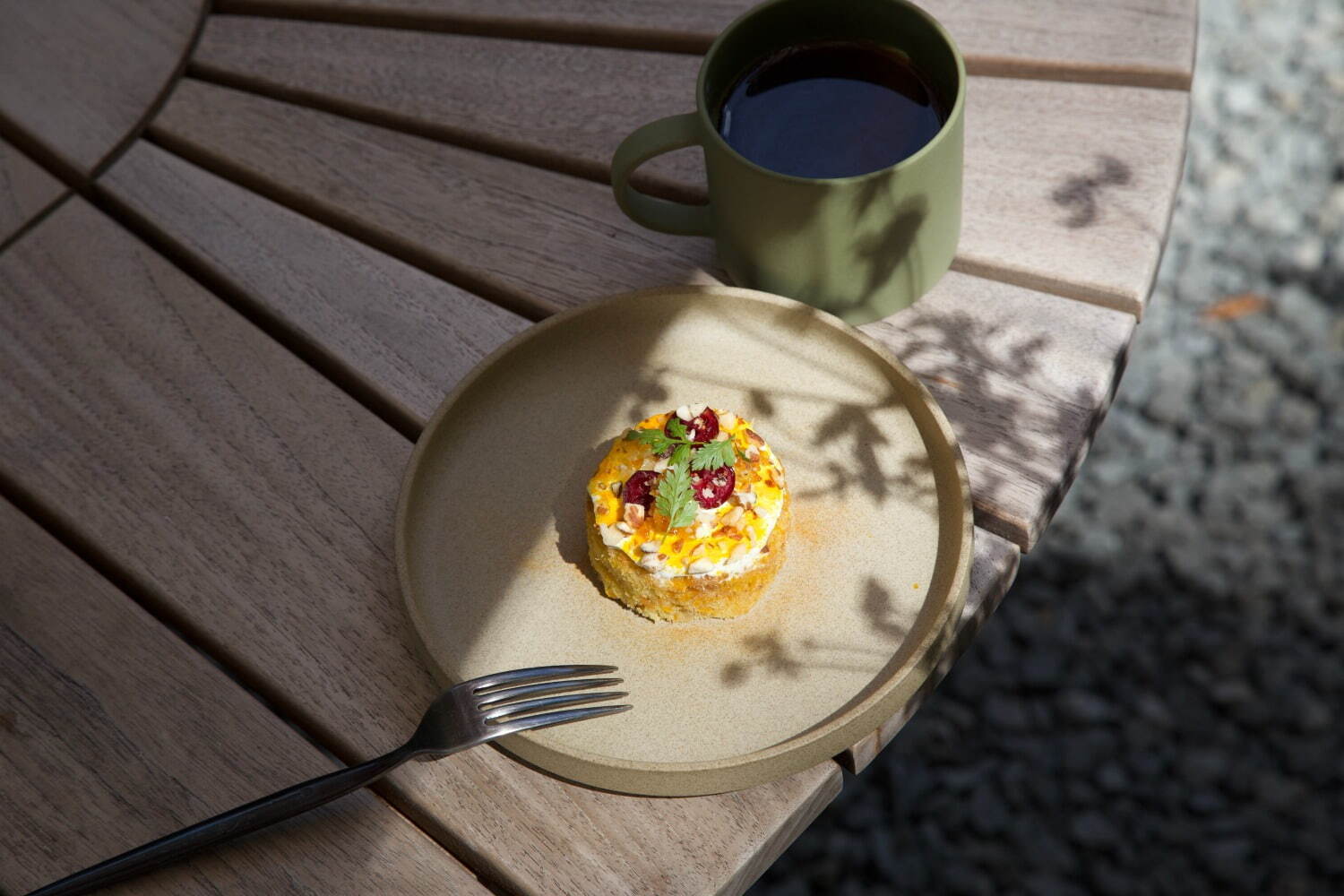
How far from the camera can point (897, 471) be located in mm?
1068

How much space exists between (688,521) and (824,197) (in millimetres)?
303

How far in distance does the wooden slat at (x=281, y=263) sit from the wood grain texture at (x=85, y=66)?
2.4 inches

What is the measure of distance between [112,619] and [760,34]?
2.71 feet

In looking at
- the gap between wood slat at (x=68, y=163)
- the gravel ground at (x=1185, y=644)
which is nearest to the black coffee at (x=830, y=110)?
the gap between wood slat at (x=68, y=163)

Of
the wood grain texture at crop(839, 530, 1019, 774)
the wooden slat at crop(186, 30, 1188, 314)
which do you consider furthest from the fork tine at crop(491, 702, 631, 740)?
the wooden slat at crop(186, 30, 1188, 314)

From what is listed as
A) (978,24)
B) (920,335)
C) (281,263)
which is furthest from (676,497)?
(978,24)

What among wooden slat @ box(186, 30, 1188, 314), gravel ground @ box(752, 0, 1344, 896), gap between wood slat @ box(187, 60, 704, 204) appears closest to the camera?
wooden slat @ box(186, 30, 1188, 314)

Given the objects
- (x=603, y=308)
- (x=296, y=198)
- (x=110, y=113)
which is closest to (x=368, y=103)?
(x=296, y=198)

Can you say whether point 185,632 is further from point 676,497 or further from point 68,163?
point 68,163

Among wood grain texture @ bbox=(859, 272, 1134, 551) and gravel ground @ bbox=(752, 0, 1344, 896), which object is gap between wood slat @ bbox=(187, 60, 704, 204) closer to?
wood grain texture @ bbox=(859, 272, 1134, 551)

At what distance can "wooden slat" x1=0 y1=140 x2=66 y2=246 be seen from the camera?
4.47ft

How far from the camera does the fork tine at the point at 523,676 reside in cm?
97

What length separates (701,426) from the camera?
40.9 inches

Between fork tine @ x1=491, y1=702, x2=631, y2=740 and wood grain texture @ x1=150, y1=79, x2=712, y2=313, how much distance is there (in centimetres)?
46
